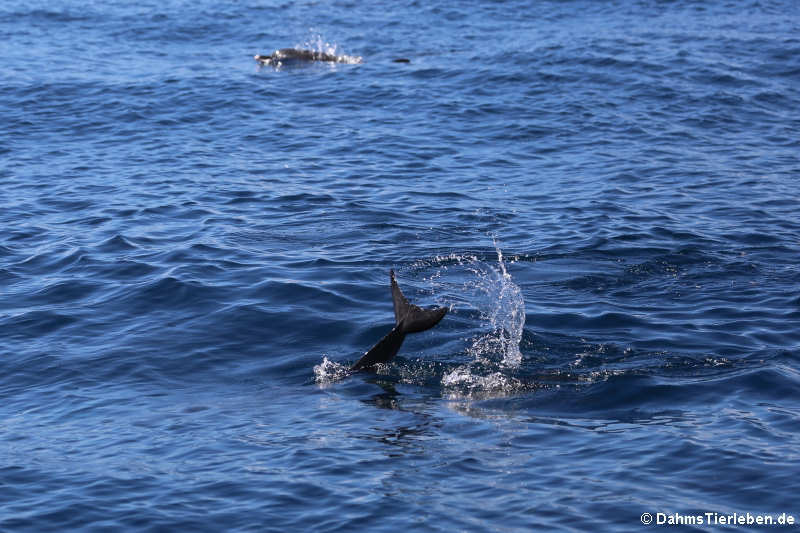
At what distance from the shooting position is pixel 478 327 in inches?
477

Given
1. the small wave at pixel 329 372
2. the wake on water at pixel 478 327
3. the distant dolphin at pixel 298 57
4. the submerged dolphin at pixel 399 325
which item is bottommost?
the small wave at pixel 329 372

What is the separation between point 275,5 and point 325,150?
60.1 ft

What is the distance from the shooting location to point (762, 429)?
9.23 metres

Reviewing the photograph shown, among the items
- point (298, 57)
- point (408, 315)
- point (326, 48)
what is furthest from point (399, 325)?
point (326, 48)

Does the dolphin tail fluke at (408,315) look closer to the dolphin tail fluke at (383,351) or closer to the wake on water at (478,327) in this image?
the dolphin tail fluke at (383,351)

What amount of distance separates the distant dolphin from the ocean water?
1214mm

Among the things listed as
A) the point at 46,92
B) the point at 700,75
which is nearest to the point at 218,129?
the point at 46,92

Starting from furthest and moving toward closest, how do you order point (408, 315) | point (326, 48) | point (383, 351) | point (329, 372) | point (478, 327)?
point (326, 48) < point (478, 327) < point (329, 372) < point (383, 351) < point (408, 315)

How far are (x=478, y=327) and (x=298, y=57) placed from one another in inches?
705

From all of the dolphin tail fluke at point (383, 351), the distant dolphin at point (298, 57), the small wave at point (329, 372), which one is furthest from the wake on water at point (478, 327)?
the distant dolphin at point (298, 57)

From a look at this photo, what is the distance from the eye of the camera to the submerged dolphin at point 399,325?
33.9ft

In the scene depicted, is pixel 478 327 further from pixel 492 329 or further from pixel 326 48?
pixel 326 48

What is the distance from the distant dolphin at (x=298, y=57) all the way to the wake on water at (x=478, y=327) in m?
15.1

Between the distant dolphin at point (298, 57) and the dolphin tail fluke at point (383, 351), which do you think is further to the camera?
the distant dolphin at point (298, 57)
